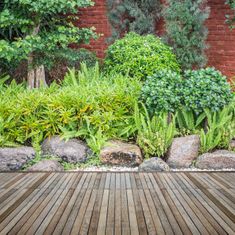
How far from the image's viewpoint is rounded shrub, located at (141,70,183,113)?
4730mm

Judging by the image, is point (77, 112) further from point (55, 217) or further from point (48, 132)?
point (55, 217)

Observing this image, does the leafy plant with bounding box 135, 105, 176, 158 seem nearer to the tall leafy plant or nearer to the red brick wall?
the tall leafy plant

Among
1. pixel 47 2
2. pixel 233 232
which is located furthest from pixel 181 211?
pixel 47 2

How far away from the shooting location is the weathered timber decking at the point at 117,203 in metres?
2.37

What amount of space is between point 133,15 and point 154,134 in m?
3.42

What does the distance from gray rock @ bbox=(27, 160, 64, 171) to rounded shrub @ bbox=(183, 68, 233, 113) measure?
1807mm

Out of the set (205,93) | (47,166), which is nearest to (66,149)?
(47,166)

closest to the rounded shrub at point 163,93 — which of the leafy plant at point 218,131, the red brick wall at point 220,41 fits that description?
the leafy plant at point 218,131

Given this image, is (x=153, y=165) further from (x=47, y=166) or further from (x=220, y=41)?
(x=220, y=41)

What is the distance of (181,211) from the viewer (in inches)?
105

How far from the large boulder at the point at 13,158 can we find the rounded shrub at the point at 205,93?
2.10 m

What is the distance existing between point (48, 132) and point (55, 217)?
2286 millimetres

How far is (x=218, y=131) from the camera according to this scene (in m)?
4.78

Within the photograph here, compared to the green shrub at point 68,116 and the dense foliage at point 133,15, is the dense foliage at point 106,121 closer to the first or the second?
the green shrub at point 68,116
